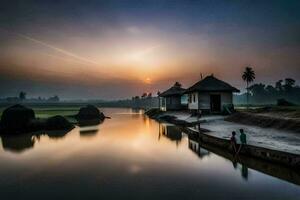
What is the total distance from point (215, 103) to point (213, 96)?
1260mm

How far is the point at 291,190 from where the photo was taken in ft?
31.4

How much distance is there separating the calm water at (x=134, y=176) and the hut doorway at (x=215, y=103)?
1954 cm

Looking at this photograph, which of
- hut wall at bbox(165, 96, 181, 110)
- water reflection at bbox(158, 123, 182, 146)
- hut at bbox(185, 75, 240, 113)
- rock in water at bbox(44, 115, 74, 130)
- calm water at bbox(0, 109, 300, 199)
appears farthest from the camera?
hut wall at bbox(165, 96, 181, 110)

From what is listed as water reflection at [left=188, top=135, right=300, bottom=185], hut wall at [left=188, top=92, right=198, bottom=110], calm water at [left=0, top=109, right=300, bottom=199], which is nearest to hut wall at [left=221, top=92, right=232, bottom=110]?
hut wall at [left=188, top=92, right=198, bottom=110]

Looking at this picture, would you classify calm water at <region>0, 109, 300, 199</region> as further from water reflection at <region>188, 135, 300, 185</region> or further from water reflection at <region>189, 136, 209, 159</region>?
water reflection at <region>188, 135, 300, 185</region>

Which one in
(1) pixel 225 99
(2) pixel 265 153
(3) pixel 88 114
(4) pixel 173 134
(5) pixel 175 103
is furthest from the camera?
(3) pixel 88 114

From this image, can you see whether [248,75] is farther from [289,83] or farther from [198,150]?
[289,83]

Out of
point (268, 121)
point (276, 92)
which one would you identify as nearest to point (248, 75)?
point (268, 121)

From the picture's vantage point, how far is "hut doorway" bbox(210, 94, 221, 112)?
1506 inches

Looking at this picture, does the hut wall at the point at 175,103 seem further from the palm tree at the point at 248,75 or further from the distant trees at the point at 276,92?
the distant trees at the point at 276,92

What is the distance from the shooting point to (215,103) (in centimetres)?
3859

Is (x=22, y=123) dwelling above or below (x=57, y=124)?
above

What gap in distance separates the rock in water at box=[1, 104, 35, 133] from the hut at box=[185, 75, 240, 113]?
86.9 ft

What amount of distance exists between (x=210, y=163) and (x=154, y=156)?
15.3 feet
